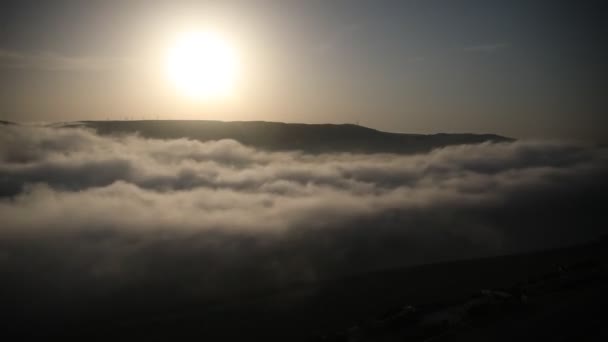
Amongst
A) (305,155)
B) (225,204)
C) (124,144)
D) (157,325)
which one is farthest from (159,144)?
(157,325)

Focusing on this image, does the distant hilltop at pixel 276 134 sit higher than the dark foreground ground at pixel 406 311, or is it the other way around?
the distant hilltop at pixel 276 134

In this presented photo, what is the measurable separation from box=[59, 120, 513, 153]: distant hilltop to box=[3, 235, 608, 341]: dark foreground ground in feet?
182

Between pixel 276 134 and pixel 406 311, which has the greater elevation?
pixel 276 134

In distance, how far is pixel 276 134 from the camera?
8162 centimetres

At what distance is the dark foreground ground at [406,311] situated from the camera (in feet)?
43.3

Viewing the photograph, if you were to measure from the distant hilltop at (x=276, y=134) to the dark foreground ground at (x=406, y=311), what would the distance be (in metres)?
55.5

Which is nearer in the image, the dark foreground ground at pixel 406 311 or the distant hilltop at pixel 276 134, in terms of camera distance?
the dark foreground ground at pixel 406 311

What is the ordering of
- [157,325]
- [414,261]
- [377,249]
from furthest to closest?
[377,249], [414,261], [157,325]

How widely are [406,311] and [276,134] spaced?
68100 millimetres

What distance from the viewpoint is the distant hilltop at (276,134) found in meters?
79.9

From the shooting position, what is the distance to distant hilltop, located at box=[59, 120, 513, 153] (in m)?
79.9

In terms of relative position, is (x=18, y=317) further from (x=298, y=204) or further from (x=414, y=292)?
(x=298, y=204)

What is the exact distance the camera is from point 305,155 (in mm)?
77750

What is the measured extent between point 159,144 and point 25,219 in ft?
141
